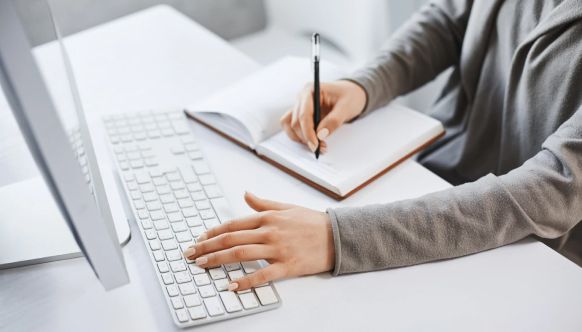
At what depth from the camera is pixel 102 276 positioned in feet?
2.03

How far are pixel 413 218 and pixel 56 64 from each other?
1.54 feet

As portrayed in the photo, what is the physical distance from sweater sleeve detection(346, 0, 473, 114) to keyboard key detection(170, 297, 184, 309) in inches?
21.2

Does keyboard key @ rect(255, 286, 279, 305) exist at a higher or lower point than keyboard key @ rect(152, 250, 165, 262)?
higher

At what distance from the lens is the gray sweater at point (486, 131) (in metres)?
0.79

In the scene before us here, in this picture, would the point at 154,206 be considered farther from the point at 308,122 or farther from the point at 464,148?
the point at 464,148

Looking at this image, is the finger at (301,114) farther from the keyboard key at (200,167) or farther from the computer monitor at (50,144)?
the computer monitor at (50,144)

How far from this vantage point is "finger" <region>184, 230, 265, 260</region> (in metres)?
0.78

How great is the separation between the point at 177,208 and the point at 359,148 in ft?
0.94

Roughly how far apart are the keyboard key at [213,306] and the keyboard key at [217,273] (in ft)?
0.11

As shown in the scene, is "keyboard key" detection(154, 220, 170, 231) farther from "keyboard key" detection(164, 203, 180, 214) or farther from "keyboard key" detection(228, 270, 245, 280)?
"keyboard key" detection(228, 270, 245, 280)

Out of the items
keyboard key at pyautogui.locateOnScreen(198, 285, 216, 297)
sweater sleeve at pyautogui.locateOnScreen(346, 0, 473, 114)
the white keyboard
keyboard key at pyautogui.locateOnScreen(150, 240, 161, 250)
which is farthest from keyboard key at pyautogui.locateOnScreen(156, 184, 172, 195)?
sweater sleeve at pyautogui.locateOnScreen(346, 0, 473, 114)

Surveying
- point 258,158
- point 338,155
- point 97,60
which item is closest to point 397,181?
point 338,155

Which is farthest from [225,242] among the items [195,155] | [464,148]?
[464,148]

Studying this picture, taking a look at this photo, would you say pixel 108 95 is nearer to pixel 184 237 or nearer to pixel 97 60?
pixel 97 60
